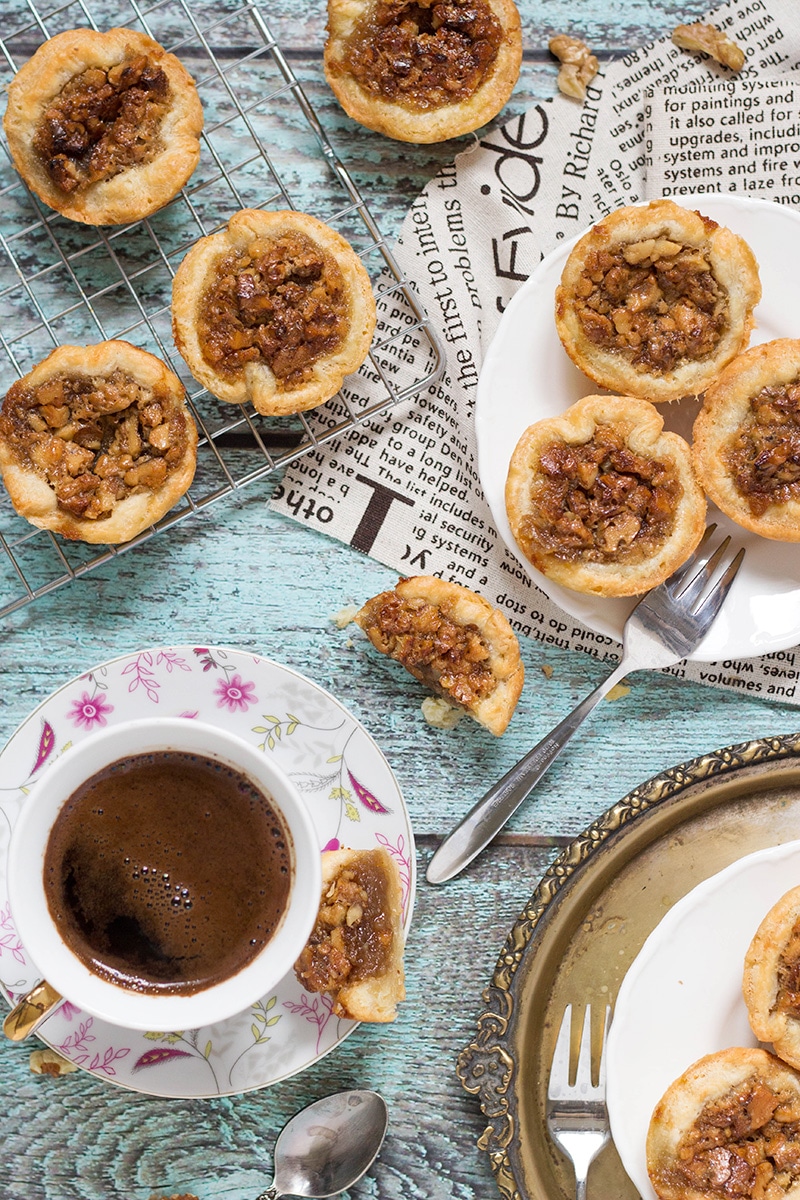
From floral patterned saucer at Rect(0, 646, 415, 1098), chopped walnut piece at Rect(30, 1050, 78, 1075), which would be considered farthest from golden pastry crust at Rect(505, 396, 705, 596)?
chopped walnut piece at Rect(30, 1050, 78, 1075)

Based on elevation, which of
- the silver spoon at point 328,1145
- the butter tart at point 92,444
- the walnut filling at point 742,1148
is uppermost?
the butter tart at point 92,444

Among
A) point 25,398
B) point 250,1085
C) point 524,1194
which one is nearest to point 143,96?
point 25,398

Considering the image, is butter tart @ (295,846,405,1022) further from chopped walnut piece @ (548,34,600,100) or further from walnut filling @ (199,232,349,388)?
chopped walnut piece @ (548,34,600,100)

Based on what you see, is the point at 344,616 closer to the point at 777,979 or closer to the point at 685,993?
the point at 685,993

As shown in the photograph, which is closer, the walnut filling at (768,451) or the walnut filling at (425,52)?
the walnut filling at (768,451)

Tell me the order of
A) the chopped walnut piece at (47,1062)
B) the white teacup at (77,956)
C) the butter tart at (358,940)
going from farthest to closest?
1. the chopped walnut piece at (47,1062)
2. the butter tart at (358,940)
3. the white teacup at (77,956)

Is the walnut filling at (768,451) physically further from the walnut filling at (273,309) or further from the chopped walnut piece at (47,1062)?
→ the chopped walnut piece at (47,1062)

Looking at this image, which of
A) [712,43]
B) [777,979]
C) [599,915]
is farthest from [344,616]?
[712,43]

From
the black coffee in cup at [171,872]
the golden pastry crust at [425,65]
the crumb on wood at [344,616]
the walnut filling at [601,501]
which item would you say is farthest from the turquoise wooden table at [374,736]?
the black coffee in cup at [171,872]
